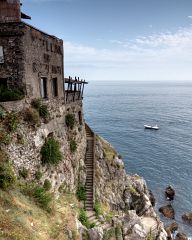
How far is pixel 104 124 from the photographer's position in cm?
10156

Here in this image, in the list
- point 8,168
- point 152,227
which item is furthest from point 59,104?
point 152,227

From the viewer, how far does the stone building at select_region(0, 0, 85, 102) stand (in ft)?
79.6

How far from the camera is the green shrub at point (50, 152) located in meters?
26.0

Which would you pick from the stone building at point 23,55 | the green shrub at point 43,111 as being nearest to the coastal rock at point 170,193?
the stone building at point 23,55

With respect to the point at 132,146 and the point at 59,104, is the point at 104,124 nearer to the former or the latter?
the point at 132,146

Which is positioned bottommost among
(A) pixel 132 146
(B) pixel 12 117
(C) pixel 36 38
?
(A) pixel 132 146

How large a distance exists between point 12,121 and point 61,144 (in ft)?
32.6

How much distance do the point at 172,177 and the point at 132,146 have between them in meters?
19.1

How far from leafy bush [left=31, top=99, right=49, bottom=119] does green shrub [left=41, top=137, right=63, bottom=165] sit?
2.89m

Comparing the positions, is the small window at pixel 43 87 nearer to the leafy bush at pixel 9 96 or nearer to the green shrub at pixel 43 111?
the green shrub at pixel 43 111

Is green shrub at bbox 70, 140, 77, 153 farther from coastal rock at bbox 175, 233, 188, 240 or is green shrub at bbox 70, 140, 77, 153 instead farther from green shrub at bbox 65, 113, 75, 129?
coastal rock at bbox 175, 233, 188, 240

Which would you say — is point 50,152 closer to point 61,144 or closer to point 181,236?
point 61,144

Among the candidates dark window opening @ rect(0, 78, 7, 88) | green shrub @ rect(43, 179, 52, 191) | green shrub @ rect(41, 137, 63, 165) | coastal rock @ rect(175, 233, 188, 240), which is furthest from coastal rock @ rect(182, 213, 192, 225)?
dark window opening @ rect(0, 78, 7, 88)

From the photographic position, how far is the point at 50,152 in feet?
86.7
